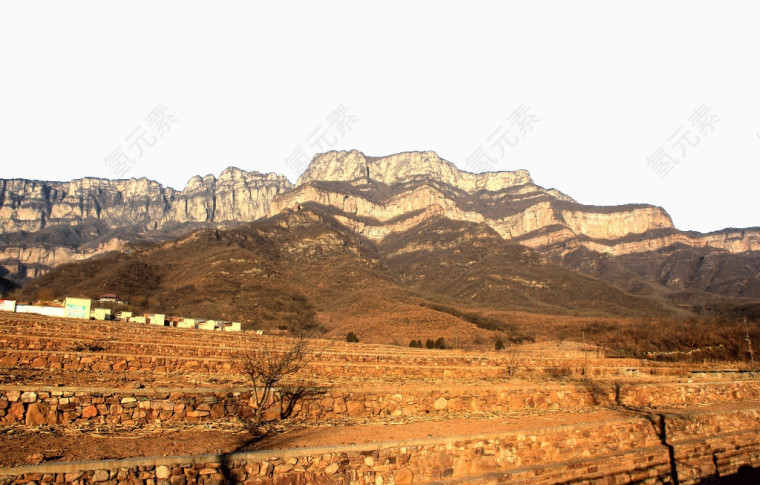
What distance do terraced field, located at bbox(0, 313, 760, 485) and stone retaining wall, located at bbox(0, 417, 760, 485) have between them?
0.02m

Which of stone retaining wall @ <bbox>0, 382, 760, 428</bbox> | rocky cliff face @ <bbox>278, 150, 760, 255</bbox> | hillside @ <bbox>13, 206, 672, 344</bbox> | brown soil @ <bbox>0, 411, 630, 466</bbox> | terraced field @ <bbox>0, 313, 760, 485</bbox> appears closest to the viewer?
brown soil @ <bbox>0, 411, 630, 466</bbox>

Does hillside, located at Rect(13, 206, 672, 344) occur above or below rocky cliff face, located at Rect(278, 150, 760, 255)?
below

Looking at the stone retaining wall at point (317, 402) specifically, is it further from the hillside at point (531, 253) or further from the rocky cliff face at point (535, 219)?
the rocky cliff face at point (535, 219)

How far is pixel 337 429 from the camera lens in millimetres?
8891

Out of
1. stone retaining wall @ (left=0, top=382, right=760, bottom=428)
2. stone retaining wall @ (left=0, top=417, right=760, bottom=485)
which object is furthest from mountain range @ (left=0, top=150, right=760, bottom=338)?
stone retaining wall @ (left=0, top=417, right=760, bottom=485)

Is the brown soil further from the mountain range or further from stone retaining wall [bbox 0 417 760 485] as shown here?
the mountain range

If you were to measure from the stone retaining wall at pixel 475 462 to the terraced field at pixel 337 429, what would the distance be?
20 mm

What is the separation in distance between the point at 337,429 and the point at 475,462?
2480 millimetres

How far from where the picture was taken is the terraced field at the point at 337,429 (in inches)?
256

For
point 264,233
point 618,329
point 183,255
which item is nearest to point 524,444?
point 618,329

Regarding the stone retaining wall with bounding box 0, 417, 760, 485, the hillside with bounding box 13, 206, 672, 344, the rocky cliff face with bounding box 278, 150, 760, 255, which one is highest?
the rocky cliff face with bounding box 278, 150, 760, 255

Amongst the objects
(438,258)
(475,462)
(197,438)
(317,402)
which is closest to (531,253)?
(438,258)

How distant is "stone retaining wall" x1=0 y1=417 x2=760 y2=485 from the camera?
5.89m

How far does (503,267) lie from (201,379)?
10503 centimetres
